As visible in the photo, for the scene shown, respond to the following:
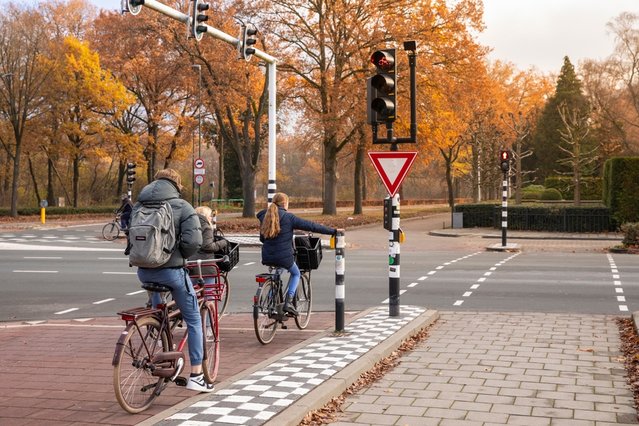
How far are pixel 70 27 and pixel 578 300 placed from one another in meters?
49.9

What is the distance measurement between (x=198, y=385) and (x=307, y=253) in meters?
3.46

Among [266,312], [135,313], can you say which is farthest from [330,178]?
[135,313]

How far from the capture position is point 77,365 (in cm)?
718

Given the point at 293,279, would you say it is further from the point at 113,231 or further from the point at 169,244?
the point at 113,231

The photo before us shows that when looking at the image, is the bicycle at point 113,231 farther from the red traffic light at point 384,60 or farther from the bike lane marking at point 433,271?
the red traffic light at point 384,60

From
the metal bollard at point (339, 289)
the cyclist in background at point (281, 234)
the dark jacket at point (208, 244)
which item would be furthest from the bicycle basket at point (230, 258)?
the metal bollard at point (339, 289)

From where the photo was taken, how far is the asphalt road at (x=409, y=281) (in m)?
11.7

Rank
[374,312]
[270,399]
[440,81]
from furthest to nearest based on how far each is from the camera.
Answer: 1. [440,81]
2. [374,312]
3. [270,399]

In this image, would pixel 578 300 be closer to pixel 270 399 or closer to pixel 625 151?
pixel 270 399

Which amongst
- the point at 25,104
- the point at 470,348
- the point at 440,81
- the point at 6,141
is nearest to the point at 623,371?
→ the point at 470,348

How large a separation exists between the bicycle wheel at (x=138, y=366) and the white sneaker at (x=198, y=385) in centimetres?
24

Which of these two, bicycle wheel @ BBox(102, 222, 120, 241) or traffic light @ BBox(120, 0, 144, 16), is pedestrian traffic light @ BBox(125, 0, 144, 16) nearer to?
traffic light @ BBox(120, 0, 144, 16)

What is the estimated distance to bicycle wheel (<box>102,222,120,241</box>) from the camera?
29.7m

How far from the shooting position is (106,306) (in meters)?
11.8
